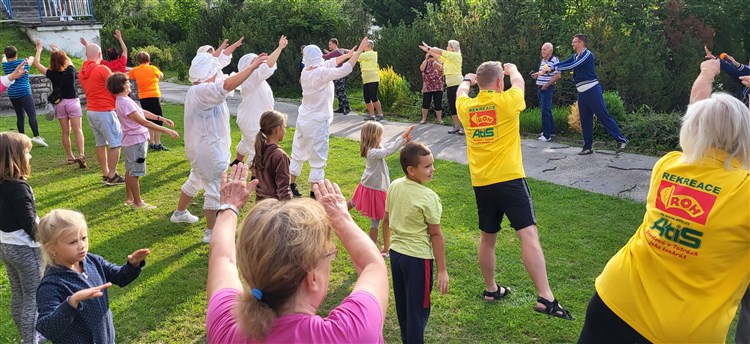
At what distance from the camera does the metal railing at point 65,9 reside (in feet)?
63.7

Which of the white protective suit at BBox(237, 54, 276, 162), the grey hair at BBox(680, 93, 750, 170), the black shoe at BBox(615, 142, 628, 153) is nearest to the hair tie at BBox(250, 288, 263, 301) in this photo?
the grey hair at BBox(680, 93, 750, 170)

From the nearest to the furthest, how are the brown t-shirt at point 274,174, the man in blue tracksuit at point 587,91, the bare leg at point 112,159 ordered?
the brown t-shirt at point 274,174
the bare leg at point 112,159
the man in blue tracksuit at point 587,91

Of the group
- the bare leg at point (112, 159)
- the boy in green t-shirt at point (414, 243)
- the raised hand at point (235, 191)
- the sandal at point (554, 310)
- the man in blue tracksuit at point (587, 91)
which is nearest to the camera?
the raised hand at point (235, 191)

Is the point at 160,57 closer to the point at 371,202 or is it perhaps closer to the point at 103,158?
the point at 103,158

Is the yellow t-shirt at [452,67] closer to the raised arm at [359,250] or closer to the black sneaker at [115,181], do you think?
the black sneaker at [115,181]

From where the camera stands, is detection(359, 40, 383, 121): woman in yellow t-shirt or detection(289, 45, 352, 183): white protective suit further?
detection(359, 40, 383, 121): woman in yellow t-shirt

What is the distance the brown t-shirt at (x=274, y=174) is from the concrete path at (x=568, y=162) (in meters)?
4.40

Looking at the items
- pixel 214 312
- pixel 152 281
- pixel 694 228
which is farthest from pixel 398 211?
pixel 152 281

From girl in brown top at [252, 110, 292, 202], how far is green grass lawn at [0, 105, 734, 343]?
3.09 ft

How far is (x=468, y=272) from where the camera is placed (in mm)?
5414

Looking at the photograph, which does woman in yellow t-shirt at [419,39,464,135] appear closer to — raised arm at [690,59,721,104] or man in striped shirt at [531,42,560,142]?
man in striped shirt at [531,42,560,142]

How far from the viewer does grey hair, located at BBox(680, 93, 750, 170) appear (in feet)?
8.77

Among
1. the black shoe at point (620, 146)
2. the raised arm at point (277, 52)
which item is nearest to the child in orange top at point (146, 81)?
the raised arm at point (277, 52)

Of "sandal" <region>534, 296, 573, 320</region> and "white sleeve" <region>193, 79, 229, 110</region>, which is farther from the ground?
"white sleeve" <region>193, 79, 229, 110</region>
